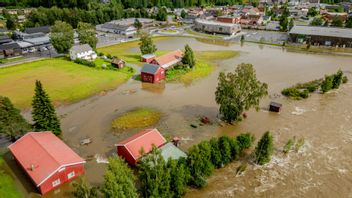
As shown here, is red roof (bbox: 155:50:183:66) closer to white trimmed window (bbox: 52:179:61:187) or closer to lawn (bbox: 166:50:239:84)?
lawn (bbox: 166:50:239:84)

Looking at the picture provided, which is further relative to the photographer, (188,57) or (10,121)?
(188,57)

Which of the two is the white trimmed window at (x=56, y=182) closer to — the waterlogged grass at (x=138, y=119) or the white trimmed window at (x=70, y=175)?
the white trimmed window at (x=70, y=175)

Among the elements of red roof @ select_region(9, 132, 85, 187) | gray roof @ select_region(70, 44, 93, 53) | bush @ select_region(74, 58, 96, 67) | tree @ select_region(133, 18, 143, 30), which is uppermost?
tree @ select_region(133, 18, 143, 30)

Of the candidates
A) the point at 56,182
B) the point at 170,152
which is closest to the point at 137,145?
the point at 170,152

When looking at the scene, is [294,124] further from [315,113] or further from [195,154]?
[195,154]

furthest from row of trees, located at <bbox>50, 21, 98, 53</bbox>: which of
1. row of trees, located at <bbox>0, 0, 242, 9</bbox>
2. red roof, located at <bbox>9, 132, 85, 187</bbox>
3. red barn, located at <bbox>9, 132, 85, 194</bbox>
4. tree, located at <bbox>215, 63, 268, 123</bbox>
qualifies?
row of trees, located at <bbox>0, 0, 242, 9</bbox>

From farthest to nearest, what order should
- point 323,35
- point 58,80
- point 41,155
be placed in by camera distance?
point 323,35 < point 58,80 < point 41,155

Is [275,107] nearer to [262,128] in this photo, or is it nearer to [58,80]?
[262,128]

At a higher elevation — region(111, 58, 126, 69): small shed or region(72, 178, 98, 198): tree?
region(111, 58, 126, 69): small shed
